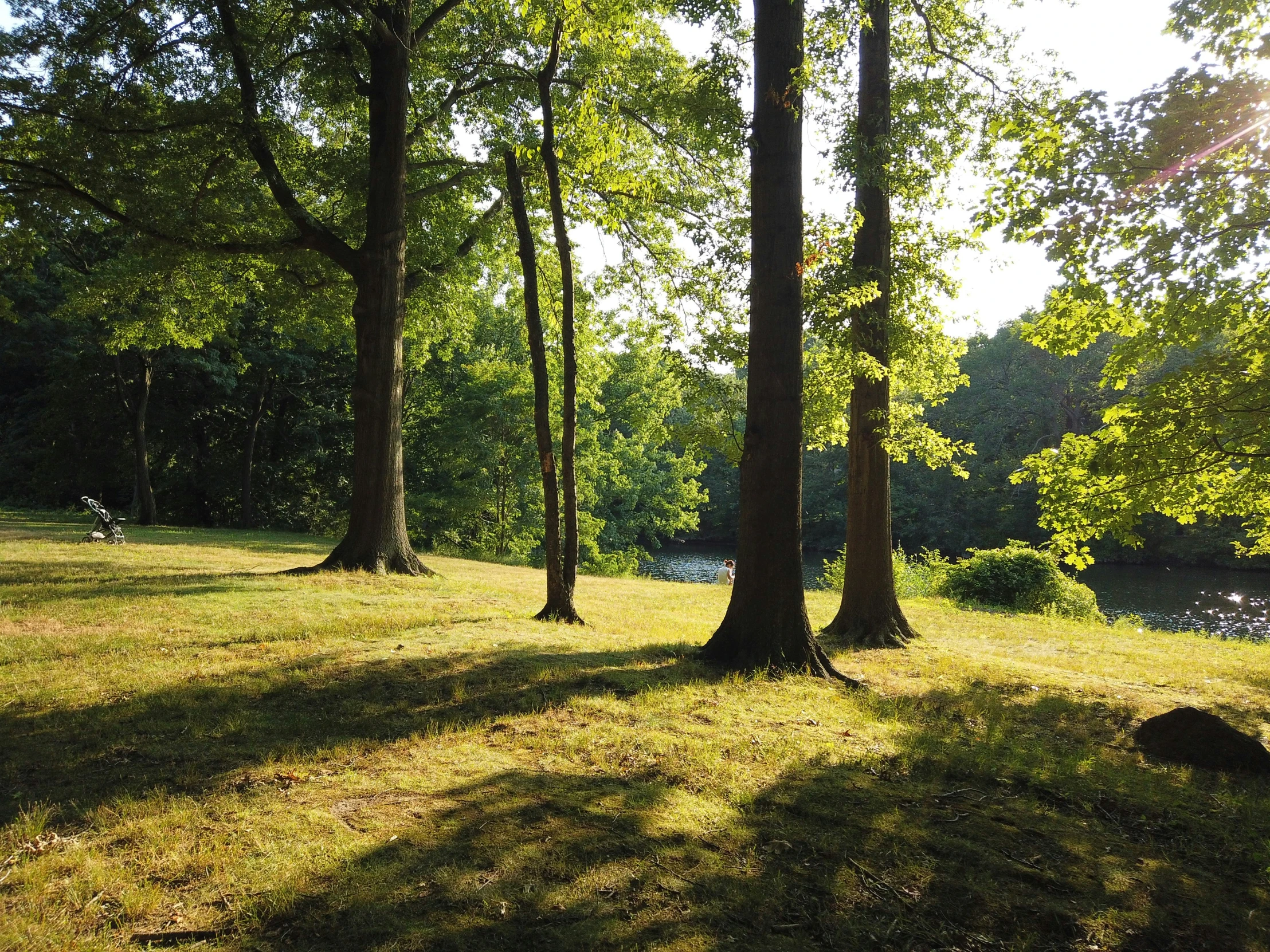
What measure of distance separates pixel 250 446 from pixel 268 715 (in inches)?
1085

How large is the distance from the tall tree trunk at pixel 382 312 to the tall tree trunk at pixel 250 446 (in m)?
18.5

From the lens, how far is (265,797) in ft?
12.2

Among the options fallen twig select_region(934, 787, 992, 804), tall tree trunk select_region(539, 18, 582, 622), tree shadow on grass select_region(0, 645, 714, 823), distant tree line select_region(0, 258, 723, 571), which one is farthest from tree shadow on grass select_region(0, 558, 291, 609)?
distant tree line select_region(0, 258, 723, 571)

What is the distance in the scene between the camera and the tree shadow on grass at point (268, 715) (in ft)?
13.1

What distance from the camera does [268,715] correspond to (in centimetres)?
512

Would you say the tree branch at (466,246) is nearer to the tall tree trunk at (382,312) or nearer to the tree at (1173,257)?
the tall tree trunk at (382,312)

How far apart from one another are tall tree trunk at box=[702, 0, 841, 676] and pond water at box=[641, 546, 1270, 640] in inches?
587

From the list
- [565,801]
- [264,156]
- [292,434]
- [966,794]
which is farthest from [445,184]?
[292,434]

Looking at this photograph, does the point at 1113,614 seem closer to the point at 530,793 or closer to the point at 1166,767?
the point at 1166,767

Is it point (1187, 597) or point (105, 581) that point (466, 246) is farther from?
point (1187, 597)

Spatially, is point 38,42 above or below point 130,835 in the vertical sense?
above

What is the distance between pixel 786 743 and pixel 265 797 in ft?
10.8

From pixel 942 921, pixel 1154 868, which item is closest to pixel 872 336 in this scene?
pixel 1154 868

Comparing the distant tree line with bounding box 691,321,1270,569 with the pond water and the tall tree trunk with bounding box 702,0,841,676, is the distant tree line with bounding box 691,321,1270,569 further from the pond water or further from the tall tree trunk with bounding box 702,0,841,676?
the tall tree trunk with bounding box 702,0,841,676
